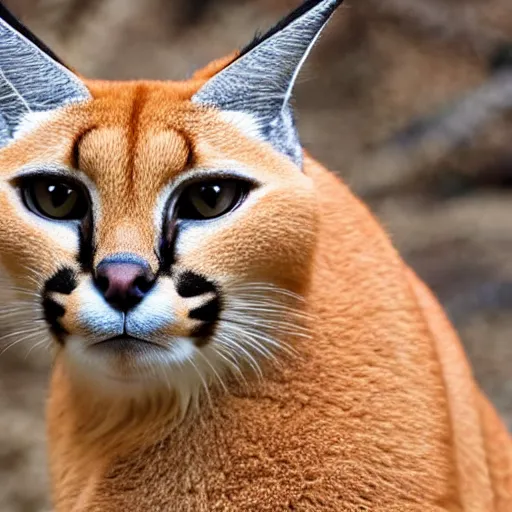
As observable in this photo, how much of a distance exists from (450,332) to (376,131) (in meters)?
4.44

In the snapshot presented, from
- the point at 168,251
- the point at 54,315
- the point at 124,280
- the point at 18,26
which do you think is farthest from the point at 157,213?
the point at 18,26

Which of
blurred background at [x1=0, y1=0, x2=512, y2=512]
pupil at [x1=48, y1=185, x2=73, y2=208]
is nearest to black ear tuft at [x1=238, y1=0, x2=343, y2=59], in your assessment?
pupil at [x1=48, y1=185, x2=73, y2=208]

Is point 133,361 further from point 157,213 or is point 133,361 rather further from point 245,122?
point 245,122

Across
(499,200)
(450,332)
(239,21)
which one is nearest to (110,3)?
(239,21)

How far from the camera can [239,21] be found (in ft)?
25.1

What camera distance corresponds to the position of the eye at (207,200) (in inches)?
90.7

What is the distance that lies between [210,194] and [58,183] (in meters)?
0.33

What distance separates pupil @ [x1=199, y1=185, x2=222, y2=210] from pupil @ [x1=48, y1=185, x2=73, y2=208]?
28 cm

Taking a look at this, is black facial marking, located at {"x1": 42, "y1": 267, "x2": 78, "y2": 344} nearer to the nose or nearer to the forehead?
the nose

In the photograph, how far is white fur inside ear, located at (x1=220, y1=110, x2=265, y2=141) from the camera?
2428mm

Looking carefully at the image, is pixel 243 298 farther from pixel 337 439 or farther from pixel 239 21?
pixel 239 21

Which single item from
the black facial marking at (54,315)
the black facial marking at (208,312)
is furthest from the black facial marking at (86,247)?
the black facial marking at (208,312)

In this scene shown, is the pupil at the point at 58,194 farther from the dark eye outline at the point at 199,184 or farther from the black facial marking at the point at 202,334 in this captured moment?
the black facial marking at the point at 202,334

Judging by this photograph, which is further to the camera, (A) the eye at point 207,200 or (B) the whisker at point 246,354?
(B) the whisker at point 246,354
